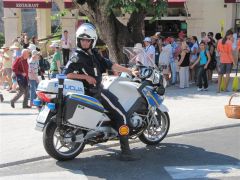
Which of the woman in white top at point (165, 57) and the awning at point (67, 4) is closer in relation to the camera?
the woman in white top at point (165, 57)

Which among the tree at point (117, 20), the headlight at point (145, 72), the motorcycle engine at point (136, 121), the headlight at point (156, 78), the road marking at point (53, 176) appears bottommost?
the road marking at point (53, 176)

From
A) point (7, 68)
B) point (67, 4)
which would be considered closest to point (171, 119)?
point (7, 68)

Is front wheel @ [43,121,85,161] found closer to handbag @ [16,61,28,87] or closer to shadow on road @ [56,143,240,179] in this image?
shadow on road @ [56,143,240,179]

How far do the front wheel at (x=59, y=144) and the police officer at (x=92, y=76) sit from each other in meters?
0.59

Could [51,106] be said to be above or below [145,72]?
below

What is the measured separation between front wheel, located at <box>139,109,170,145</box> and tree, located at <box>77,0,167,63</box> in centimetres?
654

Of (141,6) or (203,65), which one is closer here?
(203,65)

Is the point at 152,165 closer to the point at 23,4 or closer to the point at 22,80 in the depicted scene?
the point at 22,80

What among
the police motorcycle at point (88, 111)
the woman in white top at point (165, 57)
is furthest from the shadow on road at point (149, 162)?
the woman in white top at point (165, 57)

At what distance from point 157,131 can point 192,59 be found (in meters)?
7.59

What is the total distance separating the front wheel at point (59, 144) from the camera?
20.4 ft

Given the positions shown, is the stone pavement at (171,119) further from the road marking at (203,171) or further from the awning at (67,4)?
the awning at (67,4)

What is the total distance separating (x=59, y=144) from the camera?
6.71 m

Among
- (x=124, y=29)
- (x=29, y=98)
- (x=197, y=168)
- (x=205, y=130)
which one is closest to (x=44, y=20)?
(x=124, y=29)
